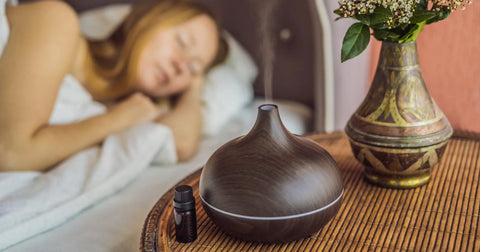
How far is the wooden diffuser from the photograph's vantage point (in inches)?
21.2

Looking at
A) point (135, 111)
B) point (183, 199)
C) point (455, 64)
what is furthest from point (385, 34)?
point (135, 111)

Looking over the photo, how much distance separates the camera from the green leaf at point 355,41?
63cm

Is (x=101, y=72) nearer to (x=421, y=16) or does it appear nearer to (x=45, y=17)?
(x=45, y=17)

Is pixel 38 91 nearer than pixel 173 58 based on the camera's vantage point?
Yes

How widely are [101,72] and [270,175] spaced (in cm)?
97

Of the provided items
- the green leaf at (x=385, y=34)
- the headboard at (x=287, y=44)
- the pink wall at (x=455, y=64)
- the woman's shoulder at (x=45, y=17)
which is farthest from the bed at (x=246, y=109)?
the green leaf at (x=385, y=34)

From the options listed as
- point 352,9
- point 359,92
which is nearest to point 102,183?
point 352,9

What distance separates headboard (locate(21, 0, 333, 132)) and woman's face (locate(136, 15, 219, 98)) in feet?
0.69

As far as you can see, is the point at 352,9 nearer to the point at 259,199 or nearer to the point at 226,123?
the point at 259,199

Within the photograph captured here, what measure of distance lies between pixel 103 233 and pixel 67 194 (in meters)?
0.13

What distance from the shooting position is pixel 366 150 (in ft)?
2.35

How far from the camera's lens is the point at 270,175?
54 cm

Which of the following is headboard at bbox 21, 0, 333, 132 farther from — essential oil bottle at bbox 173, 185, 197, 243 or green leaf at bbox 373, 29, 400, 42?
essential oil bottle at bbox 173, 185, 197, 243

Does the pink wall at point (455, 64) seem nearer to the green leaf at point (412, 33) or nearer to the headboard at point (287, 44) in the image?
the headboard at point (287, 44)
